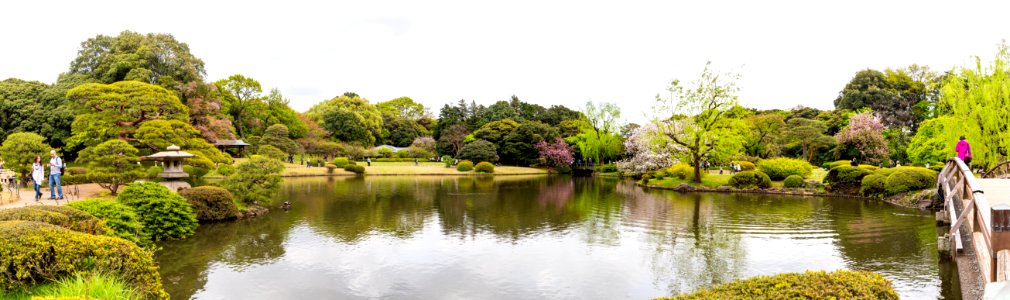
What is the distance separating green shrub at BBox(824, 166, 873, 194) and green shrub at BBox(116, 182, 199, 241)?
87.6 ft

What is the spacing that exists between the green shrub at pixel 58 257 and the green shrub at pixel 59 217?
2.23 m

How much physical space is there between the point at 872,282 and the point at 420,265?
7916 millimetres

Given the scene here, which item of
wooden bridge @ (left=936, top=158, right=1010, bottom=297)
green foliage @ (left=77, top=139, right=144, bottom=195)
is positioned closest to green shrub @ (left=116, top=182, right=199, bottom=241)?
green foliage @ (left=77, top=139, right=144, bottom=195)

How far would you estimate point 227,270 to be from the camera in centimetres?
1034

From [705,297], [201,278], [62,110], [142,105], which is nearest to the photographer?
[705,297]

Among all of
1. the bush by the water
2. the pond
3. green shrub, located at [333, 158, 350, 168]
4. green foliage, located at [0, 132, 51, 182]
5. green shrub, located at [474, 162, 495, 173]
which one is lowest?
the pond

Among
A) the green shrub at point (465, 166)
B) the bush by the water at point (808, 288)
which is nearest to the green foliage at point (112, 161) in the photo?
the bush by the water at point (808, 288)

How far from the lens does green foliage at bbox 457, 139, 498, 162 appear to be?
5025 centimetres

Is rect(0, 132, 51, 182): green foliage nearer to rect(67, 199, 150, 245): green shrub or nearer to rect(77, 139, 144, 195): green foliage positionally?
rect(77, 139, 144, 195): green foliage

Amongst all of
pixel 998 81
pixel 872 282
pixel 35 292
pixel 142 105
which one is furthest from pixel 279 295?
pixel 998 81

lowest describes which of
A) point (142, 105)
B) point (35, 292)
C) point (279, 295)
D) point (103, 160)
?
point (279, 295)

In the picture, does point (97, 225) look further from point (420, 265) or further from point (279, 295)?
point (420, 265)

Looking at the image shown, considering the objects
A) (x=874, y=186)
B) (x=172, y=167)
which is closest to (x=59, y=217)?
(x=172, y=167)

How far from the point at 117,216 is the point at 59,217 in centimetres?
346
